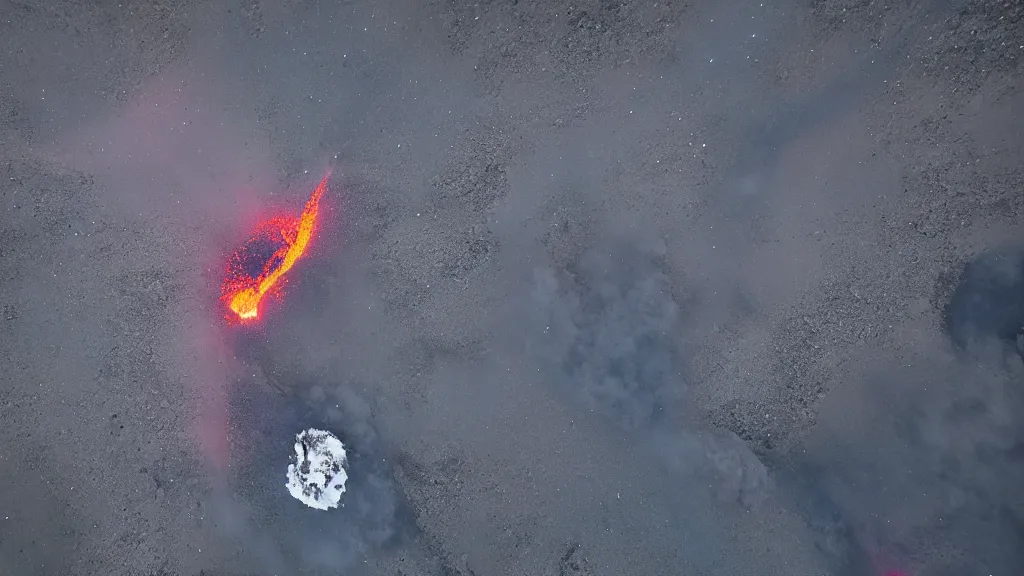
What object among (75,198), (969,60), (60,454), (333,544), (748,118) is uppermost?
(969,60)

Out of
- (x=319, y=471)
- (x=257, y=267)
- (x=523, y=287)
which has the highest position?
Result: (x=523, y=287)

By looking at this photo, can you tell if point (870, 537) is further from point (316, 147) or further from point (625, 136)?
point (316, 147)

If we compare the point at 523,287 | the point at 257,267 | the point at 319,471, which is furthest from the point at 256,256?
the point at 523,287

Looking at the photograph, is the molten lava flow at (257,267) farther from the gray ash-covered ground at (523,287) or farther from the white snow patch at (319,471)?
the white snow patch at (319,471)

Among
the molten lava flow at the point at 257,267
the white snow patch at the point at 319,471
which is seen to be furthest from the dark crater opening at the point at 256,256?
the white snow patch at the point at 319,471

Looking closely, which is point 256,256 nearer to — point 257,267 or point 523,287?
point 257,267

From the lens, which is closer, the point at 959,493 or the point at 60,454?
the point at 959,493

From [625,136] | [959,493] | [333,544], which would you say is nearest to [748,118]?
[625,136]
